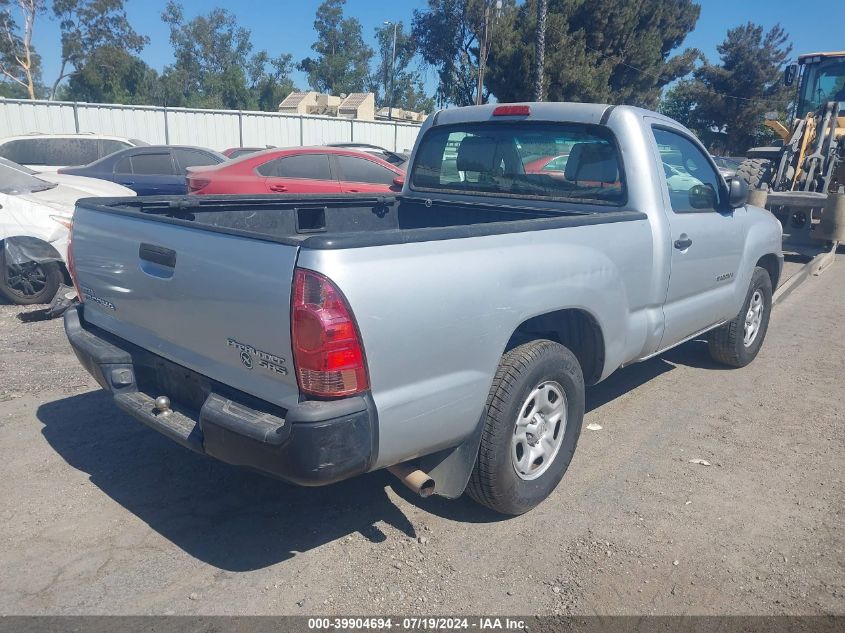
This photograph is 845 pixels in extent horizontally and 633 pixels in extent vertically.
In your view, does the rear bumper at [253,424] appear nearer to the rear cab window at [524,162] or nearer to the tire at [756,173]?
the rear cab window at [524,162]

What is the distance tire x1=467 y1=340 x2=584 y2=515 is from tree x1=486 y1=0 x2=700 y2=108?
33.2m

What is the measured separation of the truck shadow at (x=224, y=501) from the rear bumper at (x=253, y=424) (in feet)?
1.94

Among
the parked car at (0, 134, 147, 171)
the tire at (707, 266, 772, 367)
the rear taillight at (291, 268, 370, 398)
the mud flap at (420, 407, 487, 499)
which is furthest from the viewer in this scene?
the parked car at (0, 134, 147, 171)

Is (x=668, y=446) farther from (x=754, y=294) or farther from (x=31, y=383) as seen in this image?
(x=31, y=383)

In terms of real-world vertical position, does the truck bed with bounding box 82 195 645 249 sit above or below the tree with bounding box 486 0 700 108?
below

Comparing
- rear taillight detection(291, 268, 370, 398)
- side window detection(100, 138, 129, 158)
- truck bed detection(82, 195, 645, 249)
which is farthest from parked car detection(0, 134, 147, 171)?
rear taillight detection(291, 268, 370, 398)

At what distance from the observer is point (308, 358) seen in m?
2.42

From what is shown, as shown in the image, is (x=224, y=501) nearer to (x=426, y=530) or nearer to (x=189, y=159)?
(x=426, y=530)

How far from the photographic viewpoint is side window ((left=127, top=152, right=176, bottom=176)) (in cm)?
1167

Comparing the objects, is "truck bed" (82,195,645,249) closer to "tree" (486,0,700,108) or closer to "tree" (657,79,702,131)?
"tree" (486,0,700,108)

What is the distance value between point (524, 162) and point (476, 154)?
1.26 ft

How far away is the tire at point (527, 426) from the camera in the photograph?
305cm

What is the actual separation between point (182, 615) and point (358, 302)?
142 cm

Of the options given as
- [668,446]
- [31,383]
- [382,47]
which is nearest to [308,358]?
[668,446]
